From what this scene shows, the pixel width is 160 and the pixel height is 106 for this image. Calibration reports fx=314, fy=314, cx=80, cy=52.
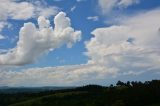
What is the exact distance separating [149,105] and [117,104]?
19.5 metres

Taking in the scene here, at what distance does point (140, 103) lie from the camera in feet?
650

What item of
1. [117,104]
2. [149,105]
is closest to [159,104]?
[149,105]

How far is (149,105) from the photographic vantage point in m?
192

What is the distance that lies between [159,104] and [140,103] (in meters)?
13.9

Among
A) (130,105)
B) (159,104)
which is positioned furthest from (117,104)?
(159,104)

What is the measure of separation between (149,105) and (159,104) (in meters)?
6.43

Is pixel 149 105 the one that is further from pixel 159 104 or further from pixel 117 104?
pixel 117 104

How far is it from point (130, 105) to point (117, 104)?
365 inches

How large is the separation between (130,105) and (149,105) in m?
11.6

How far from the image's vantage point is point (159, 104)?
188 metres

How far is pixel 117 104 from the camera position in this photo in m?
192

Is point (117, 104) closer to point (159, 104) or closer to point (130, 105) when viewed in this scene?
point (130, 105)

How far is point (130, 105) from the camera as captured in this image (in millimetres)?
195125
